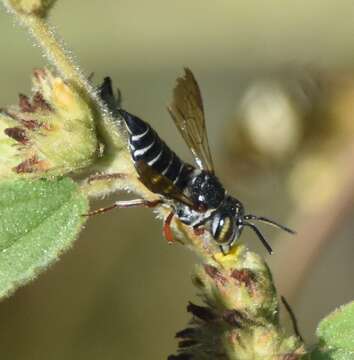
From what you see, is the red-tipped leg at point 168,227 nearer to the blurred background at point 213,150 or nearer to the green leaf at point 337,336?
the green leaf at point 337,336

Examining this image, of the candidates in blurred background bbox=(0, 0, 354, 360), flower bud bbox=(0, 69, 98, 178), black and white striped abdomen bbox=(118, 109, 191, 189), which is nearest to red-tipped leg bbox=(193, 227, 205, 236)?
black and white striped abdomen bbox=(118, 109, 191, 189)

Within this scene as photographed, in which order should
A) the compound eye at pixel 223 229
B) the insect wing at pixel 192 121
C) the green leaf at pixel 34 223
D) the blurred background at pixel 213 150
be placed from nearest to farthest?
the green leaf at pixel 34 223
the compound eye at pixel 223 229
the insect wing at pixel 192 121
the blurred background at pixel 213 150

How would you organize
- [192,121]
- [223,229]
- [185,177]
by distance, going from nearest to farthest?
1. [223,229]
2. [185,177]
3. [192,121]

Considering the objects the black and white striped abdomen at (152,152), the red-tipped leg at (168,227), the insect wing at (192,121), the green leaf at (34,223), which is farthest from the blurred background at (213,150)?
the green leaf at (34,223)

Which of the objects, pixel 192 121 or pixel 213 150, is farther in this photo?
pixel 213 150

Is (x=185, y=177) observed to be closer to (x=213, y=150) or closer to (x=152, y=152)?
(x=152, y=152)

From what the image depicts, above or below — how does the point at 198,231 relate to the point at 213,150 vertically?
above

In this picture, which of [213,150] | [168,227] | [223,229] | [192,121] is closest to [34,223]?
[168,227]
